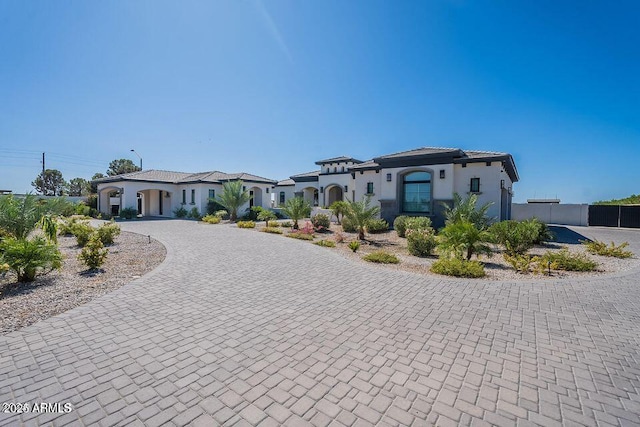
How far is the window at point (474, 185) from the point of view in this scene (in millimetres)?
17719

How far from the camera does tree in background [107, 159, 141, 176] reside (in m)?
52.7

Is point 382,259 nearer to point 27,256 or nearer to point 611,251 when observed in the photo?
point 611,251

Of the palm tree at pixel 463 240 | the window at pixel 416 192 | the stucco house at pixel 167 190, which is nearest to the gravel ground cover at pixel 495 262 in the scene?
the palm tree at pixel 463 240

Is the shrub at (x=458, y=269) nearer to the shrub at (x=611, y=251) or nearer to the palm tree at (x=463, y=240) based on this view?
the palm tree at (x=463, y=240)

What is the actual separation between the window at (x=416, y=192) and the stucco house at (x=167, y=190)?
16.3m

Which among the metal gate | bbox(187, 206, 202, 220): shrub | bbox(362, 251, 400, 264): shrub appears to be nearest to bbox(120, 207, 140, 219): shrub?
bbox(187, 206, 202, 220): shrub

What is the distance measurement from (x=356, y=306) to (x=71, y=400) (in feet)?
14.0

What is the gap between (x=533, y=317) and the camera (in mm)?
5172

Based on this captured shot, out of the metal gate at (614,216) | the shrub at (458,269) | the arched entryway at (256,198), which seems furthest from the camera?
the arched entryway at (256,198)

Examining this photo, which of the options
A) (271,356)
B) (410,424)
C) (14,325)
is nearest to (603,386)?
(410,424)

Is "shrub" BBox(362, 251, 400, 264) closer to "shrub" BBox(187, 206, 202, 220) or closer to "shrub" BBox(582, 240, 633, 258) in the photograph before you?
"shrub" BBox(582, 240, 633, 258)

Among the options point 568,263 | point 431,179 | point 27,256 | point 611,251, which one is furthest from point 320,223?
point 27,256

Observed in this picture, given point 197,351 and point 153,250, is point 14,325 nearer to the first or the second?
point 197,351

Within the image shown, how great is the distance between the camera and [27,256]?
648cm
